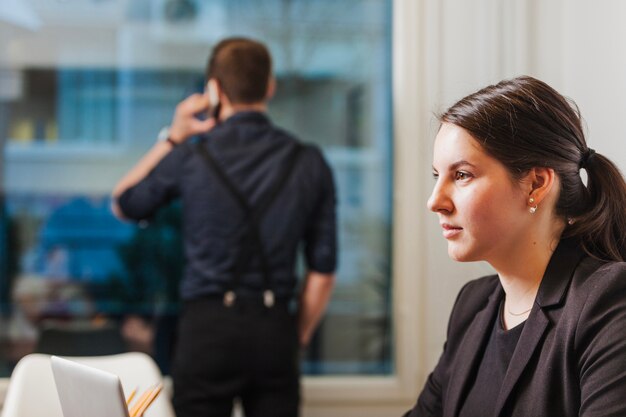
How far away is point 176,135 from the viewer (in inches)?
115

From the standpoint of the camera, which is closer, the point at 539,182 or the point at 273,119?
the point at 539,182

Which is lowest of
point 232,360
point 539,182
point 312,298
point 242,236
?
point 232,360

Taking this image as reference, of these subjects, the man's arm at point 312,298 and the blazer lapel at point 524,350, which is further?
the man's arm at point 312,298

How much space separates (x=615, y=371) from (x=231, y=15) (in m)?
2.34

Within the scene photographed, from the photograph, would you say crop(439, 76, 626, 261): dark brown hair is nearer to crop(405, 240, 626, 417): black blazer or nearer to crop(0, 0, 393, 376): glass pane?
crop(405, 240, 626, 417): black blazer

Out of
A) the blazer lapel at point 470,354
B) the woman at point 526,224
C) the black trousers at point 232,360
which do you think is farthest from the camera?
the black trousers at point 232,360

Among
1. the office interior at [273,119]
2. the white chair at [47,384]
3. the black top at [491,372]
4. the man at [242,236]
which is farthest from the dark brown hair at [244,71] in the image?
the black top at [491,372]

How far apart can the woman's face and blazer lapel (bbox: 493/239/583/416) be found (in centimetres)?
8

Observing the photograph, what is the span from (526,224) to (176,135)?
165cm

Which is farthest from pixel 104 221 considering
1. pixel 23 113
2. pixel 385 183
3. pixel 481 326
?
pixel 481 326

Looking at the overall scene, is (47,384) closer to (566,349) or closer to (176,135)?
(176,135)

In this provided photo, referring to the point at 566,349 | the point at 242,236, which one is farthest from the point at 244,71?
the point at 566,349

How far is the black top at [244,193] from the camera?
2.61 m

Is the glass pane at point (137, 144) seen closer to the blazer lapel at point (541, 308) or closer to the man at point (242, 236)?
the man at point (242, 236)
